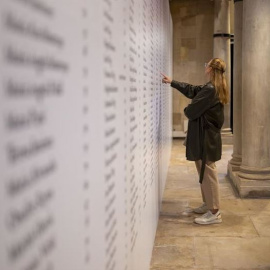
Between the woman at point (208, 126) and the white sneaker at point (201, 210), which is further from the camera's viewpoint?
the white sneaker at point (201, 210)

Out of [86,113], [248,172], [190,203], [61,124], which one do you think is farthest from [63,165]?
[248,172]

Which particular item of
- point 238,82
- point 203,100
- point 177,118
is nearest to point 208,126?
point 203,100

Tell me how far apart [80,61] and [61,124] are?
0.75ft

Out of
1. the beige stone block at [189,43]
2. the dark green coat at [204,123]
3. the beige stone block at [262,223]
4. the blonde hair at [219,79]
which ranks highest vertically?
the beige stone block at [189,43]

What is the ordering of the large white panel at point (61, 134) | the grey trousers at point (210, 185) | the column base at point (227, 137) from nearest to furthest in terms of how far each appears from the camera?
the large white panel at point (61, 134)
the grey trousers at point (210, 185)
the column base at point (227, 137)

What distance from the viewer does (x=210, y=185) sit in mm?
4562

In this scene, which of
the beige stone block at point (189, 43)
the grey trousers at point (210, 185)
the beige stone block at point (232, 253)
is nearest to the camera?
the beige stone block at point (232, 253)

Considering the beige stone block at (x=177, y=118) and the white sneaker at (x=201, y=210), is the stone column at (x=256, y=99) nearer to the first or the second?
the white sneaker at (x=201, y=210)

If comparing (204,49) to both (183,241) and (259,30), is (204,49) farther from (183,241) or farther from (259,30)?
(183,241)

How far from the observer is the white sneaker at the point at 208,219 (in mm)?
4582

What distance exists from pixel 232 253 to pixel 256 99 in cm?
261

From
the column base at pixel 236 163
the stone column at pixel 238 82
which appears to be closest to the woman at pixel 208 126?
the column base at pixel 236 163

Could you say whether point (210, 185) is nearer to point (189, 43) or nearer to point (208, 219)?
point (208, 219)

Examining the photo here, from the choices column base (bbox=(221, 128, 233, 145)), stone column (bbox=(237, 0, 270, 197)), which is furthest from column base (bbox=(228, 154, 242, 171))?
column base (bbox=(221, 128, 233, 145))
